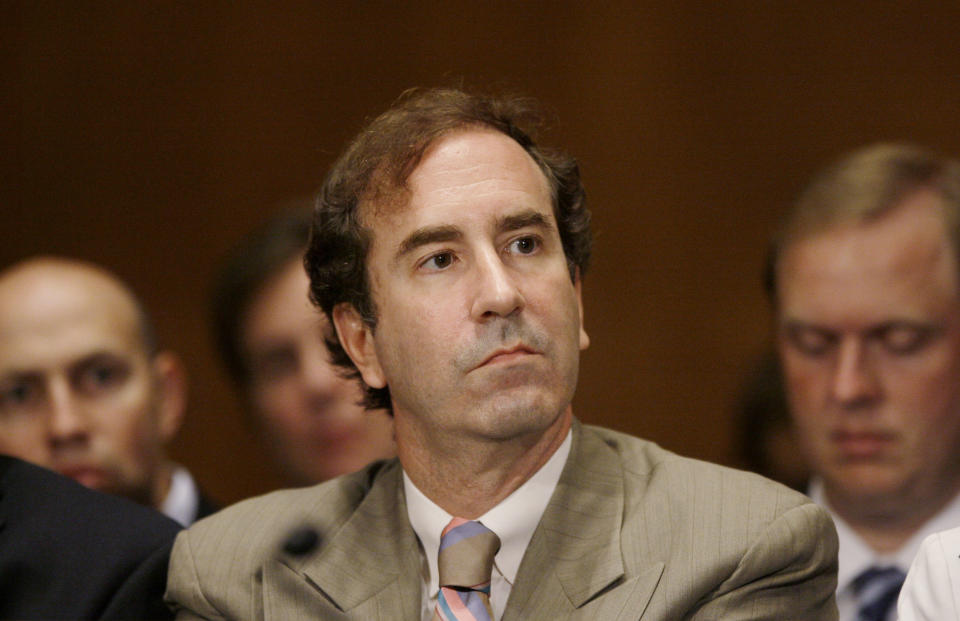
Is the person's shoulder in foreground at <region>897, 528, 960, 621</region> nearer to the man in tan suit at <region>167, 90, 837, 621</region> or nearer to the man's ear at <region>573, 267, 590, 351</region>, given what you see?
the man in tan suit at <region>167, 90, 837, 621</region>

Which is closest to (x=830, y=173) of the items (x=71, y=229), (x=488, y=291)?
(x=488, y=291)

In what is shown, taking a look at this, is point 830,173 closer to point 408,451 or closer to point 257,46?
point 408,451

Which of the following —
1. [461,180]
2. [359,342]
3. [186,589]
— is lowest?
[186,589]

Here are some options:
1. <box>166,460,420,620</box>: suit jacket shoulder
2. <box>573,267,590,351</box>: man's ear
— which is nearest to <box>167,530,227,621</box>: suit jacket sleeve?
<box>166,460,420,620</box>: suit jacket shoulder

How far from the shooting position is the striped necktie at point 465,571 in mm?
2227

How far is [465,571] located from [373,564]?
20 cm

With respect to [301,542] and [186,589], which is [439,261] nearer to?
[301,542]

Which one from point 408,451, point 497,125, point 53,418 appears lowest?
point 53,418

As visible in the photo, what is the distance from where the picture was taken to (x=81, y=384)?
3.72m

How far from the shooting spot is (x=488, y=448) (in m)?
2.34

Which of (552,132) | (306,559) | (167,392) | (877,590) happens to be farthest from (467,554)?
(552,132)

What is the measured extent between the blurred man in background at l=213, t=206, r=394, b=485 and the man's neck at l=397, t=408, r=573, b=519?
139 centimetres

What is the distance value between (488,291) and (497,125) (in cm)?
42

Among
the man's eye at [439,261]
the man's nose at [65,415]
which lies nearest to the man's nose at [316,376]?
the man's nose at [65,415]
